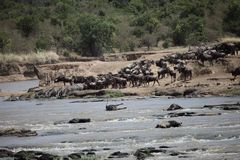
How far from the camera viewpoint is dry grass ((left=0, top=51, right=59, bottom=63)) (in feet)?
333

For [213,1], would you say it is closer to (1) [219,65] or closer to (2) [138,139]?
(1) [219,65]

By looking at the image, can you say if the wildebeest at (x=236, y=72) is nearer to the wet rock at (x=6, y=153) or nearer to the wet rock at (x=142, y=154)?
the wet rock at (x=142, y=154)

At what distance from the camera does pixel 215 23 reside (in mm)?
115812

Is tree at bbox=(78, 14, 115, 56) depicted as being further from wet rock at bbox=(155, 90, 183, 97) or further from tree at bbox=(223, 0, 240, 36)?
wet rock at bbox=(155, 90, 183, 97)

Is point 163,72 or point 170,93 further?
point 163,72

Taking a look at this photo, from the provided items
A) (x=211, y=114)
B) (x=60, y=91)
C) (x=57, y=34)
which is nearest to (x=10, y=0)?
(x=57, y=34)

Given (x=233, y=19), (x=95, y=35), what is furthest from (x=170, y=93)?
(x=233, y=19)

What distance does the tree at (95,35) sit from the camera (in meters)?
107

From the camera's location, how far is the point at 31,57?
105875mm

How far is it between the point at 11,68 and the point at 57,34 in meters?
21.6

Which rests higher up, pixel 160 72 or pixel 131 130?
pixel 160 72

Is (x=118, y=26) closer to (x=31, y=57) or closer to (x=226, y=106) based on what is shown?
(x=31, y=57)

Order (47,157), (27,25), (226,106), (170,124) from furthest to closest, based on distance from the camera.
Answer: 1. (27,25)
2. (226,106)
3. (170,124)
4. (47,157)

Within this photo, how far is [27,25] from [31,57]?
2486 cm
